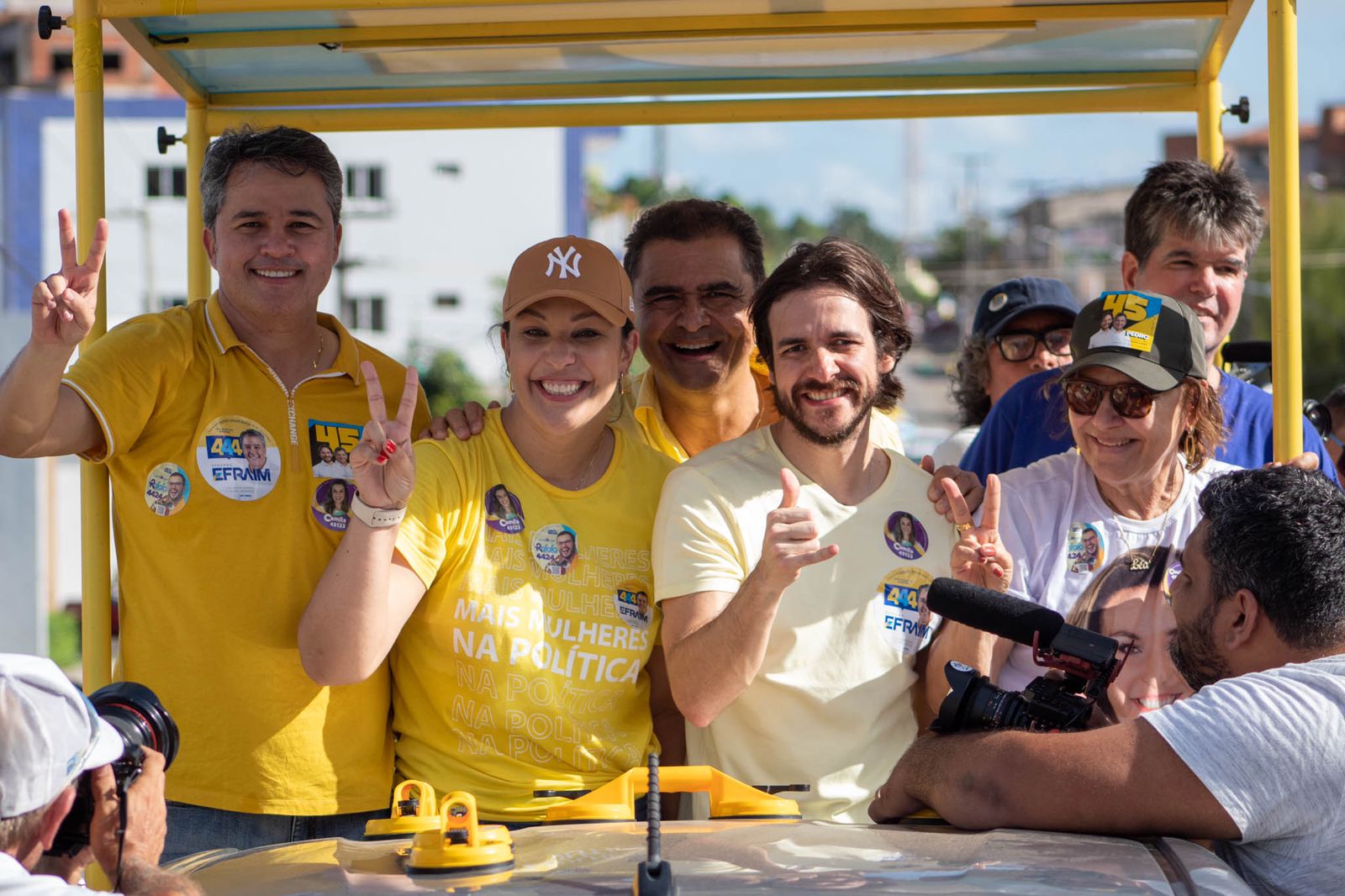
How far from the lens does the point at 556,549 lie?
10.2ft

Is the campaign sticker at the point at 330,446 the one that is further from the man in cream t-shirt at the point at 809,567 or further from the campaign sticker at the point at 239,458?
the man in cream t-shirt at the point at 809,567

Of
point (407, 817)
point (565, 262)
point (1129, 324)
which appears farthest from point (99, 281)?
point (1129, 324)

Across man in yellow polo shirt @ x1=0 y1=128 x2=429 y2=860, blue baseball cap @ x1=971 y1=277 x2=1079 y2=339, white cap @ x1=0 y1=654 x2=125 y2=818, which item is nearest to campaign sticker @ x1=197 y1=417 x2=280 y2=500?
man in yellow polo shirt @ x1=0 y1=128 x2=429 y2=860

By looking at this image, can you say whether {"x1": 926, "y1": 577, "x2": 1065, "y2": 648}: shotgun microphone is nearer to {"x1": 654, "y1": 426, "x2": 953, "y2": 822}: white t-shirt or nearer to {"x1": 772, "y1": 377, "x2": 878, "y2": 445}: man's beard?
{"x1": 654, "y1": 426, "x2": 953, "y2": 822}: white t-shirt

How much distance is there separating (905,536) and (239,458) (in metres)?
1.48

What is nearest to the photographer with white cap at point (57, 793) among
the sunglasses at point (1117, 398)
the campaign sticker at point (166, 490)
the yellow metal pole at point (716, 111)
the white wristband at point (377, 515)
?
the white wristband at point (377, 515)

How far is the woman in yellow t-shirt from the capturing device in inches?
116

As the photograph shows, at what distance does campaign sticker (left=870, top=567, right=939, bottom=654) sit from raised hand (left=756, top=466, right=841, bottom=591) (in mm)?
345

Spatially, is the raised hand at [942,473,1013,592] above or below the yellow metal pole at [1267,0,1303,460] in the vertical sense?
below

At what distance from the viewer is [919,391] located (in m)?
65.4

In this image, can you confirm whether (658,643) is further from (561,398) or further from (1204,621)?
(1204,621)

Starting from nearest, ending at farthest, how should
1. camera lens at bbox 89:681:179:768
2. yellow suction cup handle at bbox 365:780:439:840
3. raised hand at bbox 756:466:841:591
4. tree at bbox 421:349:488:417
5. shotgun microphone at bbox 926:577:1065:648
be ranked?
camera lens at bbox 89:681:179:768 < yellow suction cup handle at bbox 365:780:439:840 < shotgun microphone at bbox 926:577:1065:648 < raised hand at bbox 756:466:841:591 < tree at bbox 421:349:488:417

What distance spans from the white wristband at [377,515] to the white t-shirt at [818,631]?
56 cm

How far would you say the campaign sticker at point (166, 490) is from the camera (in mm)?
3156
